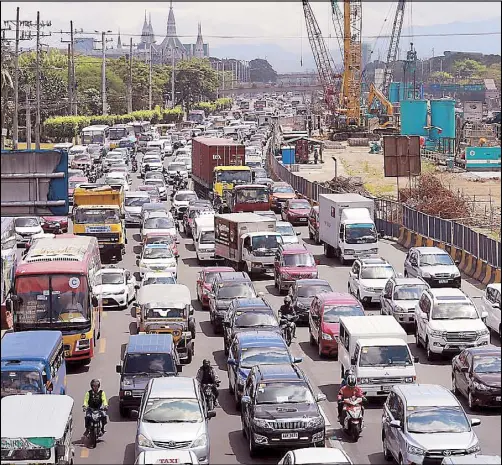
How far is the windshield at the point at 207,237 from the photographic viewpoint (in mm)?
47919

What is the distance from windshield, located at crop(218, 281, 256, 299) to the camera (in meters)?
33.9

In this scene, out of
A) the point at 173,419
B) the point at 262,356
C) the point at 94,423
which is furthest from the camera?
the point at 262,356

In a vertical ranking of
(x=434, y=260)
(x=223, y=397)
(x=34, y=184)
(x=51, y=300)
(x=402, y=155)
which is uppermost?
(x=34, y=184)

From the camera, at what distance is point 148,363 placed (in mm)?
24391

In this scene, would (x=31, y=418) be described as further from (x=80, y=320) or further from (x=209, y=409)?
(x=80, y=320)

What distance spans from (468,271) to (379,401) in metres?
19.2

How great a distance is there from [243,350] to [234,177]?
138 feet

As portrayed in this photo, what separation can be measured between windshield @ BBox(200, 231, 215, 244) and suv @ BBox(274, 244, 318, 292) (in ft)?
22.1

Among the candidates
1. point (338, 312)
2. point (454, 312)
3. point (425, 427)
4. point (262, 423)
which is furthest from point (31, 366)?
point (454, 312)

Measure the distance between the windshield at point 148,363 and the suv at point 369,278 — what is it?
44.5 ft

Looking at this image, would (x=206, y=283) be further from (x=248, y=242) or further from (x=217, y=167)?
(x=217, y=167)

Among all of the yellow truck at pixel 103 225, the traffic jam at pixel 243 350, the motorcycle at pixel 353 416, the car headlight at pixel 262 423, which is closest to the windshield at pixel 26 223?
the traffic jam at pixel 243 350

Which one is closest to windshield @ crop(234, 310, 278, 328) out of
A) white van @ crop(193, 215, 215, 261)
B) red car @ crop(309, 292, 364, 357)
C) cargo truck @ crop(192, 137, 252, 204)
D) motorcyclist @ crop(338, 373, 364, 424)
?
red car @ crop(309, 292, 364, 357)

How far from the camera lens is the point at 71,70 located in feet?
447
